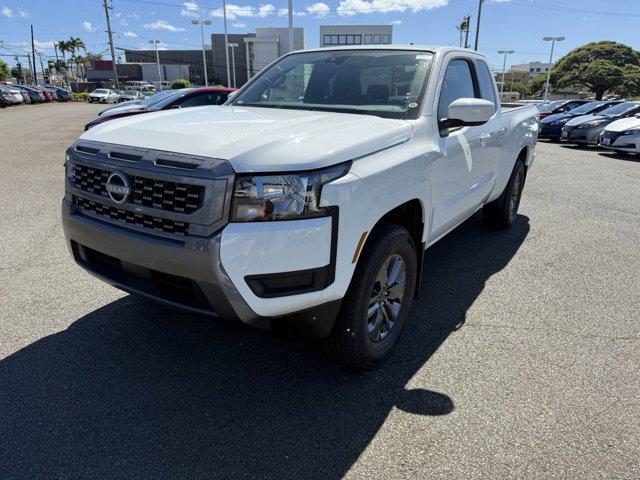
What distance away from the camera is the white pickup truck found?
2.17 meters

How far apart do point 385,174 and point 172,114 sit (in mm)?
1516

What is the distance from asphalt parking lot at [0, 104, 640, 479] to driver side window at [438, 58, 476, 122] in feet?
5.06

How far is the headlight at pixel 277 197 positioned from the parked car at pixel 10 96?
4108 centimetres

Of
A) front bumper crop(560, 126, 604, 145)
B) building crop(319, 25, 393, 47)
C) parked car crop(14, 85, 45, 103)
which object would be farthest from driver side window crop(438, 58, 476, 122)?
building crop(319, 25, 393, 47)

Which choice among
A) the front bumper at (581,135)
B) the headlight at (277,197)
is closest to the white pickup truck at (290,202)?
the headlight at (277,197)

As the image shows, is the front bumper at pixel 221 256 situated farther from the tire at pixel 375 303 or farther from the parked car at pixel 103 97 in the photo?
the parked car at pixel 103 97

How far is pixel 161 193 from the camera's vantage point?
231 cm

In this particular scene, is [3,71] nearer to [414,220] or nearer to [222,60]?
[222,60]

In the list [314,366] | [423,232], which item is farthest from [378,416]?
[423,232]

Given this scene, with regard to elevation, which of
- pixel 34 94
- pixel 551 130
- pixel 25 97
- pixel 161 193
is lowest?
pixel 551 130

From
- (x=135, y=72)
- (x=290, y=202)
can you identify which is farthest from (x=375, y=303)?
(x=135, y=72)

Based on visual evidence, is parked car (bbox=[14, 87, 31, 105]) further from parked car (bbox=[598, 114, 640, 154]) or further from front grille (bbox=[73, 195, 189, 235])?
front grille (bbox=[73, 195, 189, 235])

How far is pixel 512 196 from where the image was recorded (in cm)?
581

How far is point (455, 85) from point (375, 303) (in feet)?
6.67
